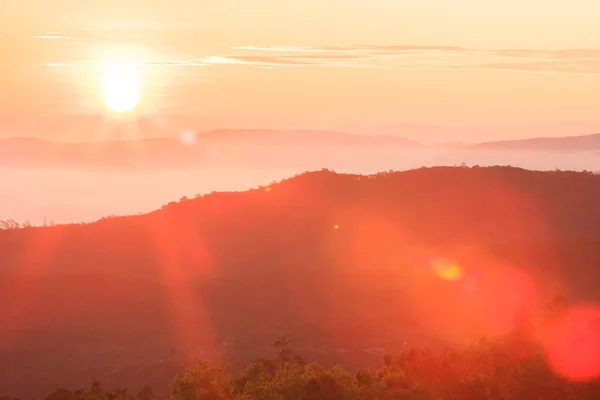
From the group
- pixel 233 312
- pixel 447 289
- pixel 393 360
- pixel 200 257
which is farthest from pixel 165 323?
pixel 393 360

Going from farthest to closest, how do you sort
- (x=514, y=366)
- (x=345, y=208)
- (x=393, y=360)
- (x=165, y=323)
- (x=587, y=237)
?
(x=345, y=208), (x=587, y=237), (x=165, y=323), (x=393, y=360), (x=514, y=366)

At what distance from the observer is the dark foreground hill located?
1217 inches

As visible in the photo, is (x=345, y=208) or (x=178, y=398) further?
(x=345, y=208)

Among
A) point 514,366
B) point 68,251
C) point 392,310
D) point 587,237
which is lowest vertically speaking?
point 514,366

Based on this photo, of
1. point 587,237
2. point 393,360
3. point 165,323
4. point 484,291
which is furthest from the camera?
point 587,237

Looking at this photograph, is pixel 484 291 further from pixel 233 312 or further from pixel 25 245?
pixel 25 245

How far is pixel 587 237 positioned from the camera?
41812mm

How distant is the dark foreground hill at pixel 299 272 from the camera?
101 ft

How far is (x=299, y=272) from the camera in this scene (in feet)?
129

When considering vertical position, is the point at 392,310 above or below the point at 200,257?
below

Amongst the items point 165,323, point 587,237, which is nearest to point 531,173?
point 587,237

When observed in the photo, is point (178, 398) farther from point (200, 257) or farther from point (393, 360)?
point (200, 257)

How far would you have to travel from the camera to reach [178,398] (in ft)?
58.1

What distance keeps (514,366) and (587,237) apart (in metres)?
27.5
